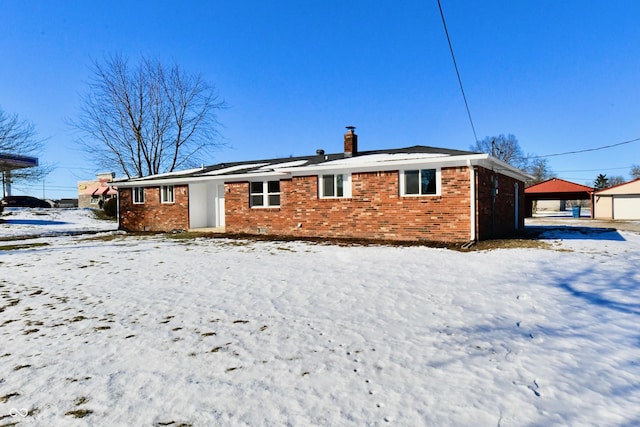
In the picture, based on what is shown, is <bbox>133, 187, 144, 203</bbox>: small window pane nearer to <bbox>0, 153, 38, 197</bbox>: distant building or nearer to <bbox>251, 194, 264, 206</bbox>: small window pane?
<bbox>251, 194, 264, 206</bbox>: small window pane

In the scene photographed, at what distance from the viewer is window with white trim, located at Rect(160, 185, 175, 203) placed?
18250 millimetres

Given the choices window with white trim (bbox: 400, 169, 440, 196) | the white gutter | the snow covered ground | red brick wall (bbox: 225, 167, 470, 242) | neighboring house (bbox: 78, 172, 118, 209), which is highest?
neighboring house (bbox: 78, 172, 118, 209)

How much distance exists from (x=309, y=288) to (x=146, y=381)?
131 inches

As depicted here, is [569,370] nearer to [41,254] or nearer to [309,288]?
[309,288]

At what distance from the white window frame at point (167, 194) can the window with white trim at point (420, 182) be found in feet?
39.5

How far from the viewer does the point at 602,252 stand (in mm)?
9266

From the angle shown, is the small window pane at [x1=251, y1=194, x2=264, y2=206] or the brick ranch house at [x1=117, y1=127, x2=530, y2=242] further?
the small window pane at [x1=251, y1=194, x2=264, y2=206]

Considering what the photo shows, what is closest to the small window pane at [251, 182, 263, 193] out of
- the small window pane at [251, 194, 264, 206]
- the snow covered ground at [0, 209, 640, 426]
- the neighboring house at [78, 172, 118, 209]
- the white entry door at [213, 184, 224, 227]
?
the small window pane at [251, 194, 264, 206]

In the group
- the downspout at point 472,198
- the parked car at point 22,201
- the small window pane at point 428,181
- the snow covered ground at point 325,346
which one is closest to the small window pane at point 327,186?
the small window pane at point 428,181

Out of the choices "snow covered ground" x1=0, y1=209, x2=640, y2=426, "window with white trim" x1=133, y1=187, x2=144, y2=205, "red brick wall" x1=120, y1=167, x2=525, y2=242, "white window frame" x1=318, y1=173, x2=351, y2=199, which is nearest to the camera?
"snow covered ground" x1=0, y1=209, x2=640, y2=426

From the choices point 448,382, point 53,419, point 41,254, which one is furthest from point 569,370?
point 41,254

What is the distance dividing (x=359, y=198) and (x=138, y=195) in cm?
1323

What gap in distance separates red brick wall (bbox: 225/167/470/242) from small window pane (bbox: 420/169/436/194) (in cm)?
25

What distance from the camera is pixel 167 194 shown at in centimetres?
1842
